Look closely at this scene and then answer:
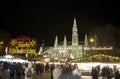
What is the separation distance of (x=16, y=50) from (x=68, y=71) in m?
39.6

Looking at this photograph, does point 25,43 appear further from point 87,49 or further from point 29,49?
point 87,49

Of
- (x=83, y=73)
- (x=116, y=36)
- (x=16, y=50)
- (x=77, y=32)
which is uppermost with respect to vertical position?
(x=77, y=32)

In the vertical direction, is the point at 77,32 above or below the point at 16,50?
above

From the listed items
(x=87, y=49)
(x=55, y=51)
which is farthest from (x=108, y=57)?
(x=55, y=51)

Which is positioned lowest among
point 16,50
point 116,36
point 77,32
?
point 16,50

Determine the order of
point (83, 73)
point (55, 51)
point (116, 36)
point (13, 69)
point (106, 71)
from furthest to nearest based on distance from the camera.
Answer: point (55, 51), point (116, 36), point (83, 73), point (106, 71), point (13, 69)

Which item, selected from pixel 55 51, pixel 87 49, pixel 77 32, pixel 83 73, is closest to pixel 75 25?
pixel 77 32

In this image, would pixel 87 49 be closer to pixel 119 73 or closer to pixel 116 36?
pixel 116 36

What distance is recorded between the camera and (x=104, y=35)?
9062 centimetres

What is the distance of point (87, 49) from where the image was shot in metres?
150

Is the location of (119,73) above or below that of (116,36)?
below

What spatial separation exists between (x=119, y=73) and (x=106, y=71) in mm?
2181

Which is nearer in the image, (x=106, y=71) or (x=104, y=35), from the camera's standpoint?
(x=106, y=71)

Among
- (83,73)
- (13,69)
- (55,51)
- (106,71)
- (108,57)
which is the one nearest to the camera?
(13,69)
